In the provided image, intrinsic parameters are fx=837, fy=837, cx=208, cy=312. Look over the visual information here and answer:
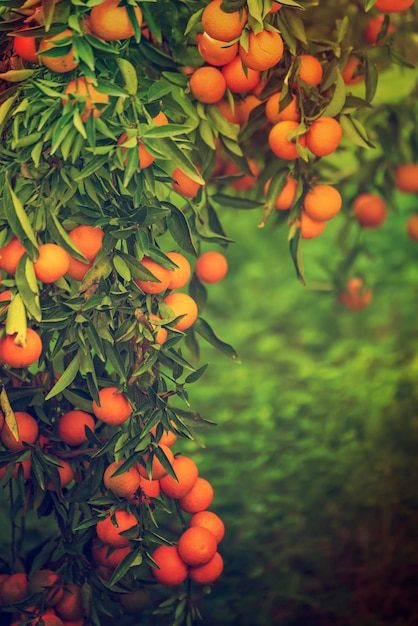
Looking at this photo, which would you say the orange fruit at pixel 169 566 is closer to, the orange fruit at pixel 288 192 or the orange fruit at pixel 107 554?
the orange fruit at pixel 107 554

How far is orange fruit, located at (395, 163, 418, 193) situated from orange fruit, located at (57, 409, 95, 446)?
0.91m

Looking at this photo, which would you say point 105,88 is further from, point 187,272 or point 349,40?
point 349,40

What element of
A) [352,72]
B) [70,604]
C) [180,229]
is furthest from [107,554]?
[352,72]

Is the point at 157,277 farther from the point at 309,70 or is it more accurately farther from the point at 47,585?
the point at 47,585

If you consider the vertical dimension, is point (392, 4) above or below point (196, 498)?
above

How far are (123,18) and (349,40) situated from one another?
0.48 m

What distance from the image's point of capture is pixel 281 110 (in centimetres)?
133

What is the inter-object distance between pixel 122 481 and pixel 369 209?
929 mm

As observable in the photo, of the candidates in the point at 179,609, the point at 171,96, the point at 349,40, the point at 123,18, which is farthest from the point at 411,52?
the point at 179,609

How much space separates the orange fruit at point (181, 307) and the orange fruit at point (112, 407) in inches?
5.4

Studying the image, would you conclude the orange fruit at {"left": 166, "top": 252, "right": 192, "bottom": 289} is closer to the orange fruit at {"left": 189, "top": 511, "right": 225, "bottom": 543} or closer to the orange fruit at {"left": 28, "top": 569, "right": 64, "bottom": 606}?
the orange fruit at {"left": 189, "top": 511, "right": 225, "bottom": 543}

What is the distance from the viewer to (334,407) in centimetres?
237

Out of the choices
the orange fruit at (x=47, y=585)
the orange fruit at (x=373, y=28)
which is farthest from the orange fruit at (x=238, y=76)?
the orange fruit at (x=47, y=585)

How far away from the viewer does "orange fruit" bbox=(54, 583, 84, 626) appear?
137cm
